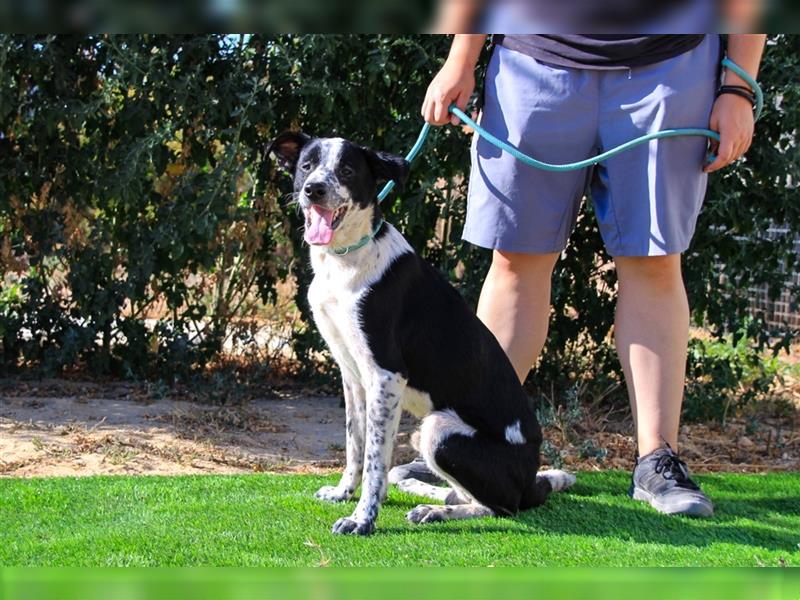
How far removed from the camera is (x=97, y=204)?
17.6 ft

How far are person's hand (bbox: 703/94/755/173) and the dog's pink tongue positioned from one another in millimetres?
1378

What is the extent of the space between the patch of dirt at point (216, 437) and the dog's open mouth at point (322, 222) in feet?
5.02

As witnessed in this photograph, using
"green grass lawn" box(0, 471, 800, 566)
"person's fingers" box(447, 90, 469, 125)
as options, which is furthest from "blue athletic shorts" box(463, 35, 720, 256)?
"green grass lawn" box(0, 471, 800, 566)

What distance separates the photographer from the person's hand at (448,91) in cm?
328

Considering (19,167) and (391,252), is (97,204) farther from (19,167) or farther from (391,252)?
(391,252)

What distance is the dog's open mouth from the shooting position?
3.09 m

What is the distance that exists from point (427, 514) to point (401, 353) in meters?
0.57

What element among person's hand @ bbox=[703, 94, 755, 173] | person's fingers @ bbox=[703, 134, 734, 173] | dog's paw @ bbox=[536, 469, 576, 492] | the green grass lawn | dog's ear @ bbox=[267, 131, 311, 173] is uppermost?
person's hand @ bbox=[703, 94, 755, 173]

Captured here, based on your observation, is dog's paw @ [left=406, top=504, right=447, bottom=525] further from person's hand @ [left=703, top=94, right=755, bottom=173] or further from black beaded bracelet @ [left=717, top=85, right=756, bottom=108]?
black beaded bracelet @ [left=717, top=85, right=756, bottom=108]

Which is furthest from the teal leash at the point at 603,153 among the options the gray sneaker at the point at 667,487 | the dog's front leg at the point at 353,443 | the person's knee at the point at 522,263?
the gray sneaker at the point at 667,487

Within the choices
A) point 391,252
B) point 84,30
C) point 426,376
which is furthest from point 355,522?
point 84,30

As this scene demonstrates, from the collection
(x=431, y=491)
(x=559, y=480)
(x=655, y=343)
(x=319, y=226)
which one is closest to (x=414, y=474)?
(x=431, y=491)

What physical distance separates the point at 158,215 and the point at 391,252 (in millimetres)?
2436

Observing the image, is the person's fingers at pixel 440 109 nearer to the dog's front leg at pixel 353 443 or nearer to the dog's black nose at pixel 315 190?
the dog's black nose at pixel 315 190
